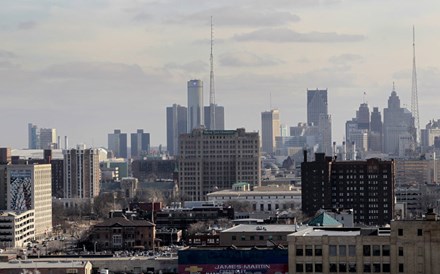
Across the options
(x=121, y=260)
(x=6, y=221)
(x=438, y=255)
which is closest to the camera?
(x=438, y=255)

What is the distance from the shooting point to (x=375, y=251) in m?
57.4

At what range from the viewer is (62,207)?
18475cm

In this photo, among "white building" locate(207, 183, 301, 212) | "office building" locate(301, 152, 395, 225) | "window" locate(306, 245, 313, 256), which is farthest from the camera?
"white building" locate(207, 183, 301, 212)

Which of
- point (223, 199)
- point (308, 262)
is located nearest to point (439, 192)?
point (223, 199)

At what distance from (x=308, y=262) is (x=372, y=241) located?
2443mm

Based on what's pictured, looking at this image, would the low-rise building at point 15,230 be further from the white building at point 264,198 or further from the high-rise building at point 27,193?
the white building at point 264,198

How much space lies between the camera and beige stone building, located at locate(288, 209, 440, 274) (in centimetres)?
5697

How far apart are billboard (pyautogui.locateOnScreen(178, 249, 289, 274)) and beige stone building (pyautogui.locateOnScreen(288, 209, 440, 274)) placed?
4448 mm

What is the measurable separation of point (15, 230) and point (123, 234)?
2129cm

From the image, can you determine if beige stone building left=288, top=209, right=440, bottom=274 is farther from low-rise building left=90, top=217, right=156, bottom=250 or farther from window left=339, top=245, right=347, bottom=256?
low-rise building left=90, top=217, right=156, bottom=250

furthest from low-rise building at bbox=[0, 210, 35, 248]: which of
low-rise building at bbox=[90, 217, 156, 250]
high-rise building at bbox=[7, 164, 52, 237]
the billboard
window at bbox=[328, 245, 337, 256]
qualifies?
window at bbox=[328, 245, 337, 256]

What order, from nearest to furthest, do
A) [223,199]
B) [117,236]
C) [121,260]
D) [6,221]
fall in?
[121,260]
[117,236]
[6,221]
[223,199]

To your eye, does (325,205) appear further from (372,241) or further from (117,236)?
(372,241)

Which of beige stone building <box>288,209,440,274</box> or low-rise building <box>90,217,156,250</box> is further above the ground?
beige stone building <box>288,209,440,274</box>
